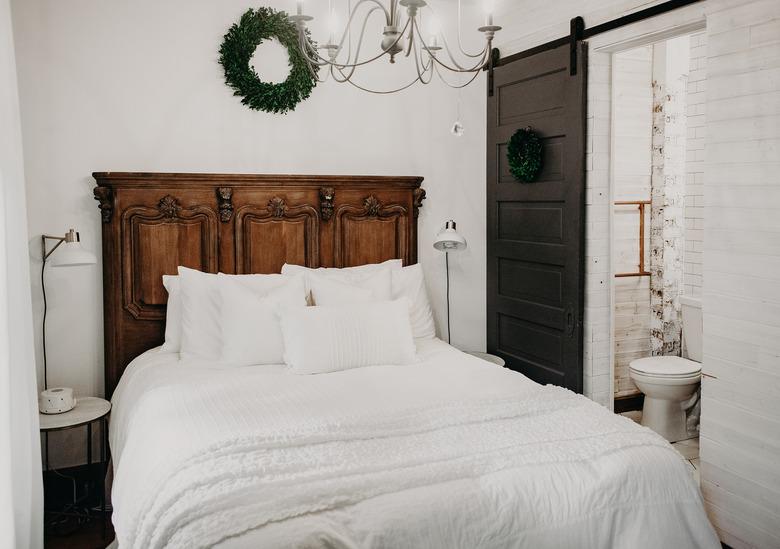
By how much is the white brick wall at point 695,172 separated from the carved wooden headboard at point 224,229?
1813 millimetres

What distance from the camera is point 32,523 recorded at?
2678mm

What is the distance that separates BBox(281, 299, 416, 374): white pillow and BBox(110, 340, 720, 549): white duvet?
1.34 feet

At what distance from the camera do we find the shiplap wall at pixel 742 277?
2.69 m

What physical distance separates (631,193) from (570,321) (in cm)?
137

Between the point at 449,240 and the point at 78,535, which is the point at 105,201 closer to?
the point at 78,535

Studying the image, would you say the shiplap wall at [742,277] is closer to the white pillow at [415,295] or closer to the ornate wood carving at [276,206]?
the white pillow at [415,295]

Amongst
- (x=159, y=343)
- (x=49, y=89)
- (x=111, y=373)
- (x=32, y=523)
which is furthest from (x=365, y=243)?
(x=32, y=523)

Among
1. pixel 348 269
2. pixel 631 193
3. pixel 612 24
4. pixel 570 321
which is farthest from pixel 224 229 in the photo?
pixel 631 193

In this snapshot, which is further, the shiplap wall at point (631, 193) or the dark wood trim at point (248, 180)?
the shiplap wall at point (631, 193)

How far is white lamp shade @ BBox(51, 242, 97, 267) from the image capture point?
3.14 metres

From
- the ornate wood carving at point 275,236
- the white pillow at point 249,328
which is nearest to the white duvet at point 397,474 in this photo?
the white pillow at point 249,328

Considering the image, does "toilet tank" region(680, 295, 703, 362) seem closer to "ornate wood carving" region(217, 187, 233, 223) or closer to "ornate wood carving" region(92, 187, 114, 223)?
"ornate wood carving" region(217, 187, 233, 223)

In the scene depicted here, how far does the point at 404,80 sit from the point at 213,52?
1.18 meters

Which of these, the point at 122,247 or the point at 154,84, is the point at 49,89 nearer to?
the point at 154,84
